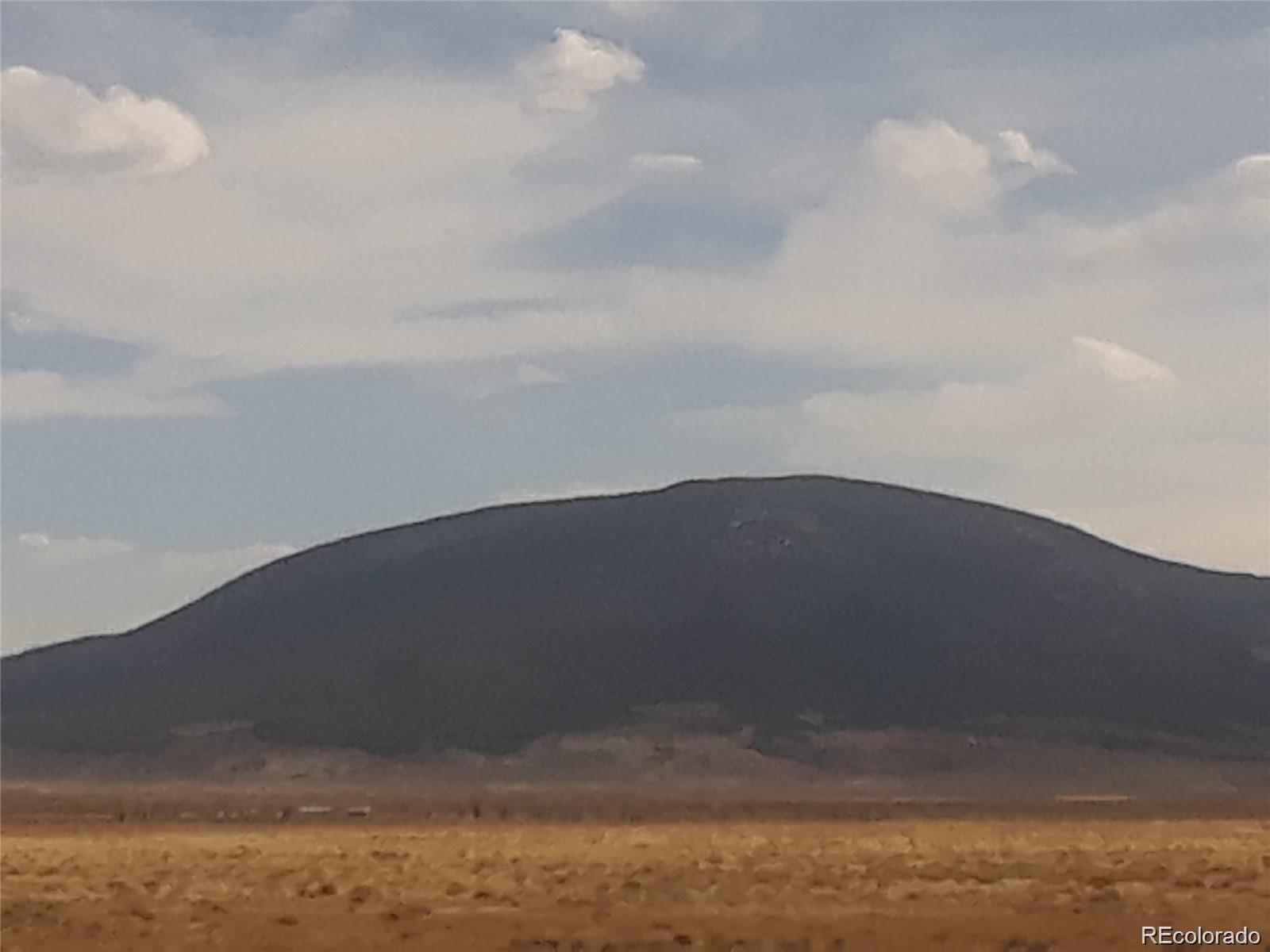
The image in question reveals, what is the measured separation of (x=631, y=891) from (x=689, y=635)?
95842 millimetres

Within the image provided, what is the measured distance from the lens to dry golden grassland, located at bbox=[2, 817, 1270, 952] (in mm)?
24047

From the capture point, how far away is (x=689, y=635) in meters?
126

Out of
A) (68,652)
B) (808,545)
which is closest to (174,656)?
(68,652)

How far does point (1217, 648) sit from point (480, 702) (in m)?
49.5

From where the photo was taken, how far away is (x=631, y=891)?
3033 cm

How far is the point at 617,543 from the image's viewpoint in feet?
474

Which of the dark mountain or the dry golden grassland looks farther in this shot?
the dark mountain

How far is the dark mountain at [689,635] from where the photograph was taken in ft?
365

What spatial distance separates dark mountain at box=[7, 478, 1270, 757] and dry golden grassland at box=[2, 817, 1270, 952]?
208ft

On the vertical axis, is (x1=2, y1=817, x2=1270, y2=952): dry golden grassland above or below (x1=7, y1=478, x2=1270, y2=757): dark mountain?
below

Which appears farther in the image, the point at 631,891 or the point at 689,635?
the point at 689,635

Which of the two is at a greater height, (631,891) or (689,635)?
(689,635)

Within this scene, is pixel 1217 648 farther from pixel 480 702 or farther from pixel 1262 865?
pixel 1262 865

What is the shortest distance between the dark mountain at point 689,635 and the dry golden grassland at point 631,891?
6336cm
